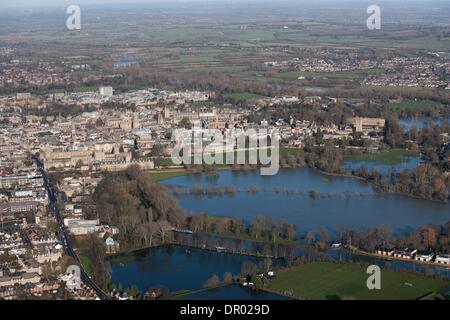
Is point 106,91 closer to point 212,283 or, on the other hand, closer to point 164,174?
point 164,174

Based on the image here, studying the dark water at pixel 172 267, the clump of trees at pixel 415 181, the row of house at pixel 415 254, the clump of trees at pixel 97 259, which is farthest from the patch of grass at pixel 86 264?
the clump of trees at pixel 415 181

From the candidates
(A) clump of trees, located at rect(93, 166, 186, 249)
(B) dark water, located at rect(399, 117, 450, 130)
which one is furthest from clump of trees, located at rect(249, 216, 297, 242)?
(B) dark water, located at rect(399, 117, 450, 130)

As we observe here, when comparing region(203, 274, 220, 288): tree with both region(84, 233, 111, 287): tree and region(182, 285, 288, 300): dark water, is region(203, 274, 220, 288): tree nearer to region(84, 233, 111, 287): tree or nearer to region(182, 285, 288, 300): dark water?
region(182, 285, 288, 300): dark water

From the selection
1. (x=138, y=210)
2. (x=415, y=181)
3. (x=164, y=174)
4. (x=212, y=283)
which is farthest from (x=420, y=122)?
(x=212, y=283)

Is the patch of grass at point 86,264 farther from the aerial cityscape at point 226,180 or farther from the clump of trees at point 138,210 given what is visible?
the clump of trees at point 138,210

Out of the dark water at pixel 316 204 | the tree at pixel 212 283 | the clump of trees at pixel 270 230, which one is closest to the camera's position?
the tree at pixel 212 283

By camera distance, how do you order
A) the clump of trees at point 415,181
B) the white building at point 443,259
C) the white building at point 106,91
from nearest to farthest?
the white building at point 443,259, the clump of trees at point 415,181, the white building at point 106,91

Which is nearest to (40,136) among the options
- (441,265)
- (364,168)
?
(364,168)

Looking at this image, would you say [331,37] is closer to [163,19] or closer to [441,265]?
[163,19]
